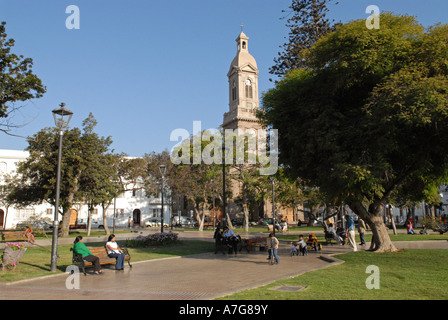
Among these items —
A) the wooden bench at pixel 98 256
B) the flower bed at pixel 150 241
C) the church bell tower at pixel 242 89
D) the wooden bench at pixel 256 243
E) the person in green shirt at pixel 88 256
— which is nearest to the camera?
the person in green shirt at pixel 88 256

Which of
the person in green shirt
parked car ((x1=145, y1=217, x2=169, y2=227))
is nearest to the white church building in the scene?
parked car ((x1=145, y1=217, x2=169, y2=227))

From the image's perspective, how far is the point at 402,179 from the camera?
1631 centimetres

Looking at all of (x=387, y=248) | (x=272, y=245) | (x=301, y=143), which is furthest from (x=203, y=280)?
(x=387, y=248)

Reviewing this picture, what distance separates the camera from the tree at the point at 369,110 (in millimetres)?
12656

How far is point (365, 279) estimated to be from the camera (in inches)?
371

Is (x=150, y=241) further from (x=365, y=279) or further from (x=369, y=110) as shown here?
(x=365, y=279)

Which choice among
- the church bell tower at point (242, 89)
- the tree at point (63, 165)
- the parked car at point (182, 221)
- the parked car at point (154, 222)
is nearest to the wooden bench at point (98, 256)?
the tree at point (63, 165)

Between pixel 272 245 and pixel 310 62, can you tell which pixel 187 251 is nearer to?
pixel 272 245

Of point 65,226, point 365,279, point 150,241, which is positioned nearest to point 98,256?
point 150,241

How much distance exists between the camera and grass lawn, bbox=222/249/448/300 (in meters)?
7.41

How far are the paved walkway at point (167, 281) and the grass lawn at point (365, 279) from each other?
0.80m

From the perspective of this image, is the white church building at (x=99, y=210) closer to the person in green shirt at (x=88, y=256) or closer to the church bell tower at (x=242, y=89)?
the church bell tower at (x=242, y=89)

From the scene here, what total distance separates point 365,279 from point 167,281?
5.25m
